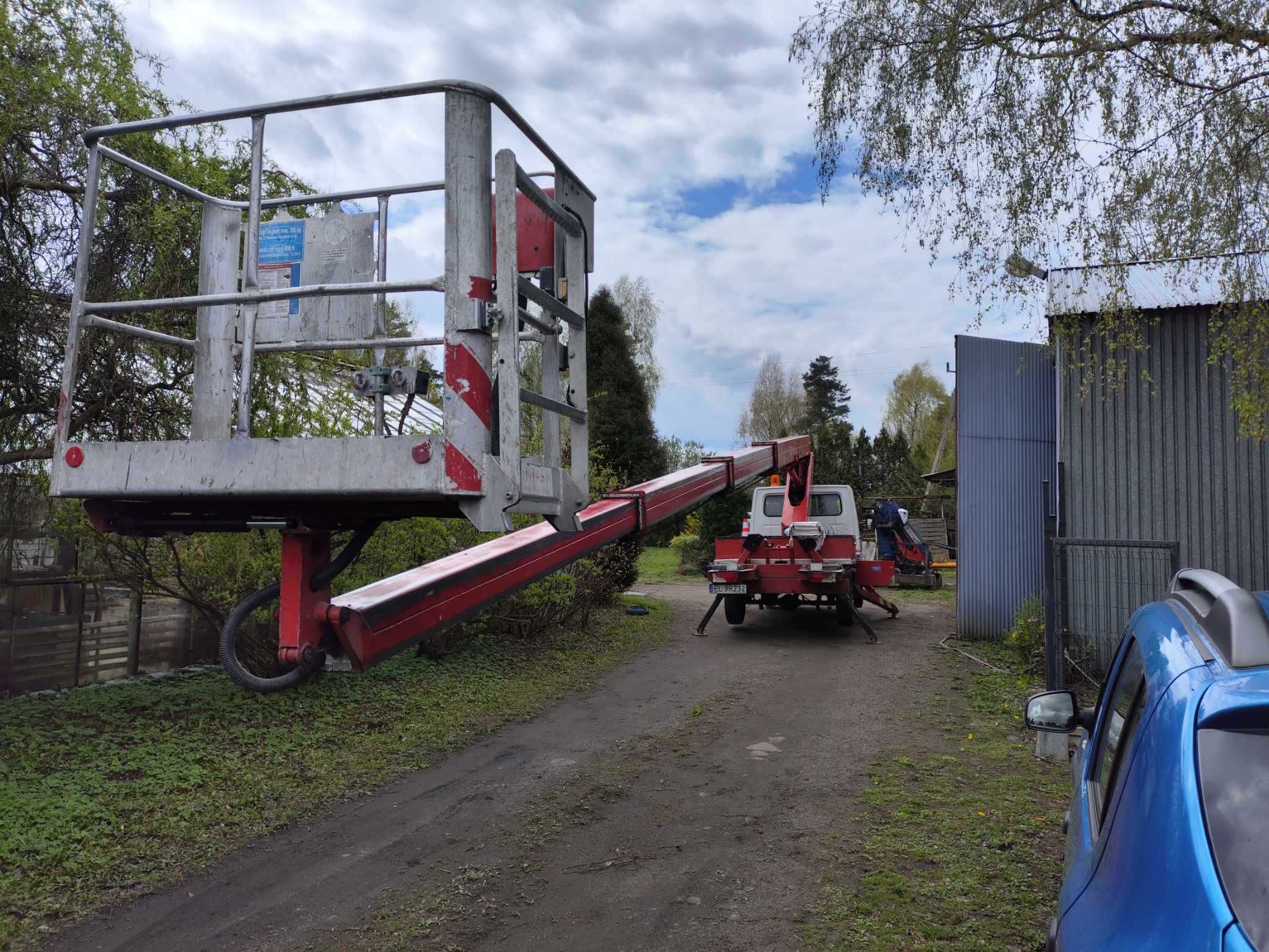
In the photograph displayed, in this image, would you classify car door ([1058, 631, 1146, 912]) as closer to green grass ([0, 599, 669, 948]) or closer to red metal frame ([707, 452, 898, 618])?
green grass ([0, 599, 669, 948])

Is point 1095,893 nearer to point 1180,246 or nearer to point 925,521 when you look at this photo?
point 1180,246

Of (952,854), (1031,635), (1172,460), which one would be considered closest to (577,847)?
(952,854)

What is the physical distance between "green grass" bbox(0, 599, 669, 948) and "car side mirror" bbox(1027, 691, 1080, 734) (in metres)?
4.41

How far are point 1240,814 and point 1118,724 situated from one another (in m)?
1.18

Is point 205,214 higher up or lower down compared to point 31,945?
higher up

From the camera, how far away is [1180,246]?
310 inches

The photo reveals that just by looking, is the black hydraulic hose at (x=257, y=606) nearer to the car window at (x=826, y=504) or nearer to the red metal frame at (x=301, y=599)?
the red metal frame at (x=301, y=599)

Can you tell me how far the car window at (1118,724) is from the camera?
2.26m

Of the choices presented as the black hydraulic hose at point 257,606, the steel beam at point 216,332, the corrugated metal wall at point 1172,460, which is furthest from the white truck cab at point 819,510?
the black hydraulic hose at point 257,606

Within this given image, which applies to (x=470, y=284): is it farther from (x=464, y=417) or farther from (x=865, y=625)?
(x=865, y=625)

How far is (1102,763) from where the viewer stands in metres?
2.82

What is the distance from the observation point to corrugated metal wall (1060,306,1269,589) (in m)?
10.5

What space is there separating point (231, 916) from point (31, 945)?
2.69 feet

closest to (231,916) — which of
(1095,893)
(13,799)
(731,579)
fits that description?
(13,799)
